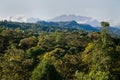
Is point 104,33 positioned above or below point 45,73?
above

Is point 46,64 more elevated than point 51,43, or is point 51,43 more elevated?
point 46,64

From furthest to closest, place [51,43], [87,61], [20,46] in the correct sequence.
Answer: [51,43], [20,46], [87,61]

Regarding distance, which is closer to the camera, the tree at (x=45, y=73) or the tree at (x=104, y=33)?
the tree at (x=45, y=73)

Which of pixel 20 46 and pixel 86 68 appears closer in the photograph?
pixel 86 68

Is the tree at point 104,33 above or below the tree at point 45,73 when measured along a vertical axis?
above

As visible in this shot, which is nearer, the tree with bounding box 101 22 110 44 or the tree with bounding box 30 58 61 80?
the tree with bounding box 30 58 61 80

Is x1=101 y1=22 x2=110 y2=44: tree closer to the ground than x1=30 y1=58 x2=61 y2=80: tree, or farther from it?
farther from it

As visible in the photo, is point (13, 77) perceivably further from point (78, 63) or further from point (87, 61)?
point (87, 61)

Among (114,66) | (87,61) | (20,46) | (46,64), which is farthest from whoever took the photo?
(20,46)

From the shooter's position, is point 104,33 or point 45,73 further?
point 104,33

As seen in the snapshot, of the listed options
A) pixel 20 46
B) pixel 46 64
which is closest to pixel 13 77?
pixel 46 64

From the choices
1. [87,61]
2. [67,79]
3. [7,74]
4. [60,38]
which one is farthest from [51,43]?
[7,74]
